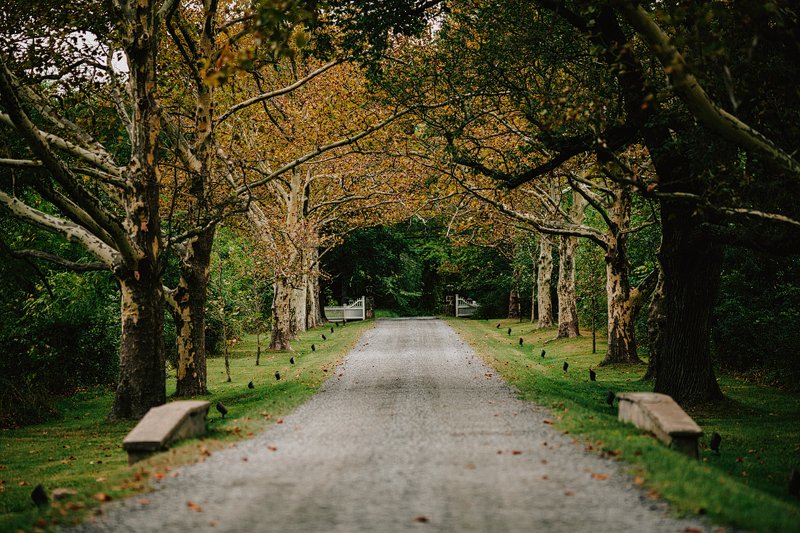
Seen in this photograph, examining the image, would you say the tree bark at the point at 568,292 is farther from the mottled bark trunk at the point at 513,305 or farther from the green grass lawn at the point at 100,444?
the mottled bark trunk at the point at 513,305

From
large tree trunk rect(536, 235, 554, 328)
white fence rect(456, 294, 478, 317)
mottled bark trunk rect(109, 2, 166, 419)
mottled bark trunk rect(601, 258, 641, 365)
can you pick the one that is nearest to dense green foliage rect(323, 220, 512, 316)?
white fence rect(456, 294, 478, 317)

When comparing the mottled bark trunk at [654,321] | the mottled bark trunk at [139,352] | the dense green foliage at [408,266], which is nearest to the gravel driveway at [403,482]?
the mottled bark trunk at [139,352]

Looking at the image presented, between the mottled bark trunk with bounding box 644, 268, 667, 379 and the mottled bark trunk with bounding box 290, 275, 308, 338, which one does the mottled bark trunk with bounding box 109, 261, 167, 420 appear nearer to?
the mottled bark trunk with bounding box 644, 268, 667, 379

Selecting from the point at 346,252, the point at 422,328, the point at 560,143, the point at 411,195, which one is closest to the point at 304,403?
the point at 560,143

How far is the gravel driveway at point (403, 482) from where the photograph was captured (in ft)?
18.3

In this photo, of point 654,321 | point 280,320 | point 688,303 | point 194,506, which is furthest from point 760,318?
point 280,320

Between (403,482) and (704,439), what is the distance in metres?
6.76

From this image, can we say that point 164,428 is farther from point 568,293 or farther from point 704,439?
point 568,293

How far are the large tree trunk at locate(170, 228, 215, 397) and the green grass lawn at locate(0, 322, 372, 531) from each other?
0.75 meters

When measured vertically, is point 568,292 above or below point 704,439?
above

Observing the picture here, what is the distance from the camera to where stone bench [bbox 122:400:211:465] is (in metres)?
8.19

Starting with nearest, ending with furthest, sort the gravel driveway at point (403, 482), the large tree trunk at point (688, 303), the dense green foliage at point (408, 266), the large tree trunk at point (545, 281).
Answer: the gravel driveway at point (403, 482) < the large tree trunk at point (688, 303) < the large tree trunk at point (545, 281) < the dense green foliage at point (408, 266)

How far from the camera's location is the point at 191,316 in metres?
16.6

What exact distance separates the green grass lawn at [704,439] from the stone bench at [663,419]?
0.18 metres
